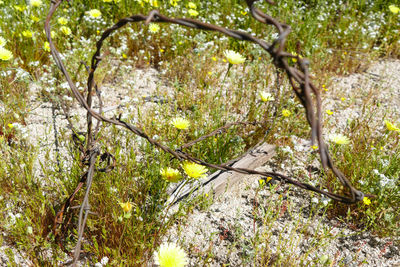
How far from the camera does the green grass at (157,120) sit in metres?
1.74

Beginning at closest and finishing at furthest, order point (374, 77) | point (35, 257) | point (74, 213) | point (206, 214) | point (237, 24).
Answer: point (35, 257) → point (74, 213) → point (206, 214) → point (374, 77) → point (237, 24)

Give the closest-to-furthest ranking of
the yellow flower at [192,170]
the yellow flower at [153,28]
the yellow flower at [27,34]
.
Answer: the yellow flower at [192,170] → the yellow flower at [27,34] → the yellow flower at [153,28]

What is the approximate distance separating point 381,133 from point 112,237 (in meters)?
2.50

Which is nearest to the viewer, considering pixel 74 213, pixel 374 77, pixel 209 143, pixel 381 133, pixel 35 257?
pixel 35 257

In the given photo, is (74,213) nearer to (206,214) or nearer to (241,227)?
(206,214)

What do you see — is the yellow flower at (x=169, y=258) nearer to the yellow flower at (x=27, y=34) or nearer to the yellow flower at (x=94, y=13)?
the yellow flower at (x=27, y=34)

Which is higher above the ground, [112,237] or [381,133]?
[381,133]

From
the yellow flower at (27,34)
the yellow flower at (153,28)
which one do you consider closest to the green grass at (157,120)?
the yellow flower at (27,34)

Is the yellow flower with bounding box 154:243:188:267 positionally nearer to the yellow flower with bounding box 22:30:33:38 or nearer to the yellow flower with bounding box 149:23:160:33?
the yellow flower with bounding box 22:30:33:38

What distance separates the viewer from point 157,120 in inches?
100

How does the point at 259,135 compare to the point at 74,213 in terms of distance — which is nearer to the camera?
the point at 74,213

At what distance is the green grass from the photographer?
1.74 meters

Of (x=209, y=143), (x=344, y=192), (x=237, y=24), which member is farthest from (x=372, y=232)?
(x=237, y=24)

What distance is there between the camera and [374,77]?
398 centimetres
